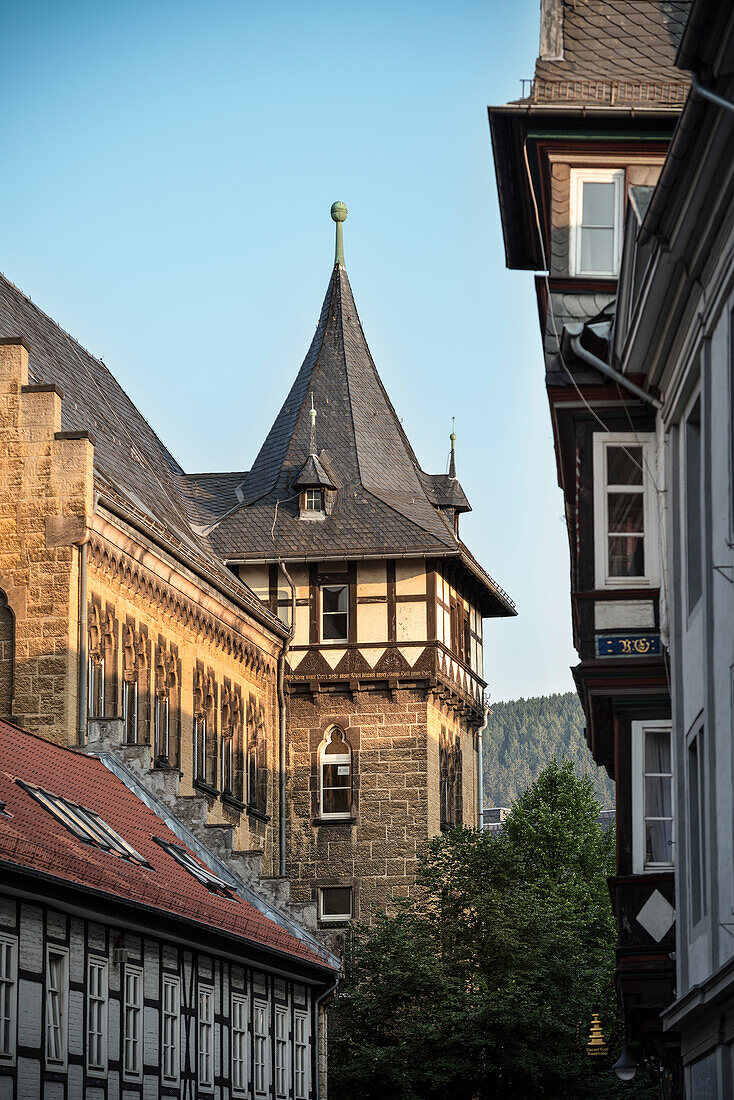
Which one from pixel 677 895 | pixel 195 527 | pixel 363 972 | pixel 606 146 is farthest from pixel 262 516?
pixel 677 895

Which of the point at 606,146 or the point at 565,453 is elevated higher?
the point at 606,146

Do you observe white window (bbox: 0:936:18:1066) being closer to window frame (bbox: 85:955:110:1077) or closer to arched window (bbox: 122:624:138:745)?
window frame (bbox: 85:955:110:1077)

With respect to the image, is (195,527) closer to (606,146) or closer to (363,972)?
(363,972)

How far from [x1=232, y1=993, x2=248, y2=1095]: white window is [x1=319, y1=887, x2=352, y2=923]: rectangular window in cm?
1626

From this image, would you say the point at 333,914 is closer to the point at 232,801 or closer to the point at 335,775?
the point at 335,775

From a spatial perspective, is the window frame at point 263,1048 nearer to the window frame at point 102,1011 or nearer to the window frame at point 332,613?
the window frame at point 102,1011

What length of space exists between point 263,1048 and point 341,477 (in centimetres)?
2178

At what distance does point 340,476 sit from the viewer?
48.7 m

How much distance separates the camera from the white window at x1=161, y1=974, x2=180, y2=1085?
986 inches

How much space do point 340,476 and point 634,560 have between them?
97.7ft

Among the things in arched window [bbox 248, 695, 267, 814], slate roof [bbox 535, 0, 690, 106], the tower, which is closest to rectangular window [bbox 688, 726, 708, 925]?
slate roof [bbox 535, 0, 690, 106]

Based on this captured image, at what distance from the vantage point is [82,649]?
1321 inches

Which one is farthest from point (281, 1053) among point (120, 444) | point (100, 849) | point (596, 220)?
point (120, 444)

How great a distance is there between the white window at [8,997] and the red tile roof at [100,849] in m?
0.87
